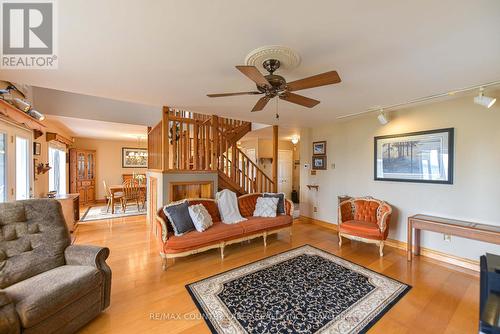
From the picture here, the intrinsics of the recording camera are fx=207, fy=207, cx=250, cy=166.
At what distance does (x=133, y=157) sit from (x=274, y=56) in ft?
28.3

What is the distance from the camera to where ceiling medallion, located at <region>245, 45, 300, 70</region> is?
1773 mm

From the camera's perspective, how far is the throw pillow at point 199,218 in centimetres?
319

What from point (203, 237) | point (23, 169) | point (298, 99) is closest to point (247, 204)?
point (203, 237)

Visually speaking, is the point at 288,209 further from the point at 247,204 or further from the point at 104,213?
the point at 104,213

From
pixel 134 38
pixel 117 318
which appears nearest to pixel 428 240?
pixel 117 318

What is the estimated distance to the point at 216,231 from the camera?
3.22 m

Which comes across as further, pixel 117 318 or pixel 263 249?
pixel 263 249

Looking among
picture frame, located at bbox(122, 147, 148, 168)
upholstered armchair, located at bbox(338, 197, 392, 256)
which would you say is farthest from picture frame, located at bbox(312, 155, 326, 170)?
picture frame, located at bbox(122, 147, 148, 168)

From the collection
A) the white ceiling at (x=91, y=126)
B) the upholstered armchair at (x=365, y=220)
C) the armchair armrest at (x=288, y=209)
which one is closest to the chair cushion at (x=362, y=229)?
the upholstered armchair at (x=365, y=220)

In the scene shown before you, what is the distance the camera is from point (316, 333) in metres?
1.79

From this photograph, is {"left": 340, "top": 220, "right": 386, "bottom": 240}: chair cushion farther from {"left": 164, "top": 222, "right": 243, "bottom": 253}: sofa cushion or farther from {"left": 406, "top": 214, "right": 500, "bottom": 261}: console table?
{"left": 164, "top": 222, "right": 243, "bottom": 253}: sofa cushion

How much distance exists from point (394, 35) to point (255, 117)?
2.94 meters

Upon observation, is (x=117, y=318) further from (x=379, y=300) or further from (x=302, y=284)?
(x=379, y=300)

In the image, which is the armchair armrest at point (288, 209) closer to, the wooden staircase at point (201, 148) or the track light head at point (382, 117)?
the wooden staircase at point (201, 148)
